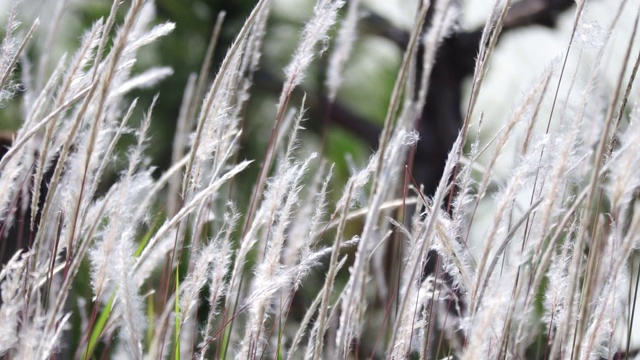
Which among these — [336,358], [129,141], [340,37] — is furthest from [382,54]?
[336,358]

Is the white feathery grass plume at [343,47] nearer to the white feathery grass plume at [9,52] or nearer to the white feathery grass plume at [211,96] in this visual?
the white feathery grass plume at [211,96]

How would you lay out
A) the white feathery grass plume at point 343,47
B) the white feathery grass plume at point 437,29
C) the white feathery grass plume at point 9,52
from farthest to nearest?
the white feathery grass plume at point 343,47
the white feathery grass plume at point 437,29
the white feathery grass plume at point 9,52

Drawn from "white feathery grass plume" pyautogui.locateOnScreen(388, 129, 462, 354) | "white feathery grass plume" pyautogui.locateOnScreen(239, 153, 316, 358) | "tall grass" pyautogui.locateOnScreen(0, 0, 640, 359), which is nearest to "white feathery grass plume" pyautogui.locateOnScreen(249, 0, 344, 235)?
"tall grass" pyautogui.locateOnScreen(0, 0, 640, 359)

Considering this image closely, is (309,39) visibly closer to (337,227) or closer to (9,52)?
(337,227)

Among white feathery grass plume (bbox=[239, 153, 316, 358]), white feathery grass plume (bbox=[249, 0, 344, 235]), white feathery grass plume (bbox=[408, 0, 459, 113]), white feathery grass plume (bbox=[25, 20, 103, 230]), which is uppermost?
white feathery grass plume (bbox=[408, 0, 459, 113])


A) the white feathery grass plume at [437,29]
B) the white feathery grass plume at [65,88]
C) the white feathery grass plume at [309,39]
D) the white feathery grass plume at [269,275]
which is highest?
the white feathery grass plume at [437,29]

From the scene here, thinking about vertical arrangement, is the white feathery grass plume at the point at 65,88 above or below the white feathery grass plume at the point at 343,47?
below

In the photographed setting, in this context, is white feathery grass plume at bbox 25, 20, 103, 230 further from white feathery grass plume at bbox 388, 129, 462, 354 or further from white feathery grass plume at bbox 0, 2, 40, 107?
white feathery grass plume at bbox 388, 129, 462, 354

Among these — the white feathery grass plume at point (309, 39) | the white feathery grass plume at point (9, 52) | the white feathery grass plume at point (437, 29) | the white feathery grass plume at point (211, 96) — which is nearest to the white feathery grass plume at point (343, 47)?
the white feathery grass plume at point (437, 29)

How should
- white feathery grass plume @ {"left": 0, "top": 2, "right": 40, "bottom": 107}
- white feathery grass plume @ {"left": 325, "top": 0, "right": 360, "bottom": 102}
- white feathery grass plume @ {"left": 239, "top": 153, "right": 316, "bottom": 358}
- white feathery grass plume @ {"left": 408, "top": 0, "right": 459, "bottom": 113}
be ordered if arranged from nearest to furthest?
white feathery grass plume @ {"left": 239, "top": 153, "right": 316, "bottom": 358}
white feathery grass plume @ {"left": 0, "top": 2, "right": 40, "bottom": 107}
white feathery grass plume @ {"left": 408, "top": 0, "right": 459, "bottom": 113}
white feathery grass plume @ {"left": 325, "top": 0, "right": 360, "bottom": 102}

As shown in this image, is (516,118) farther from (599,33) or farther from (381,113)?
(381,113)

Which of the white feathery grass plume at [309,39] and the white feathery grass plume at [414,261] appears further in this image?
the white feathery grass plume at [309,39]
